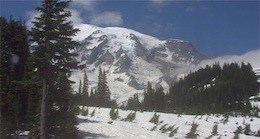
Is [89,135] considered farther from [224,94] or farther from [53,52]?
[224,94]

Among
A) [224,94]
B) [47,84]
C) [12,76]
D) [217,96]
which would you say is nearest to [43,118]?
[47,84]

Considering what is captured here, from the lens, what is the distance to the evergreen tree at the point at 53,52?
29281mm

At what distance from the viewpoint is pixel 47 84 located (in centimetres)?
2969

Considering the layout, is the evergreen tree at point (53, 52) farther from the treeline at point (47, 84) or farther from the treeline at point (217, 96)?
the treeline at point (217, 96)

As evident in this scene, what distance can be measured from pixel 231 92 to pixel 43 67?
9221cm

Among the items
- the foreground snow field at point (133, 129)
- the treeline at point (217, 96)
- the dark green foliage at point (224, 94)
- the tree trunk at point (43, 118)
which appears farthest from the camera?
the treeline at point (217, 96)

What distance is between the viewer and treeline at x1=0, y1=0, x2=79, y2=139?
29.1m

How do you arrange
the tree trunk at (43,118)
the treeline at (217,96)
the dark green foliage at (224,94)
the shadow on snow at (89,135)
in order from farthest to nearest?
the treeline at (217,96), the dark green foliage at (224,94), the shadow on snow at (89,135), the tree trunk at (43,118)

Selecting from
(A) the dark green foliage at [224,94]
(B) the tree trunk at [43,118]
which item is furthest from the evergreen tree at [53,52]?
(A) the dark green foliage at [224,94]

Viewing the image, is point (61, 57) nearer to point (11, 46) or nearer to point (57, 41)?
point (57, 41)

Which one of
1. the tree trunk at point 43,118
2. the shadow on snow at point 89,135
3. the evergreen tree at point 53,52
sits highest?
the evergreen tree at point 53,52

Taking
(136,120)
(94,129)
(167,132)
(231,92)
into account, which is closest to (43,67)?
(94,129)

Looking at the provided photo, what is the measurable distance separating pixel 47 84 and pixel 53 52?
2172 millimetres

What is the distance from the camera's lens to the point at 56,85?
3031 centimetres
